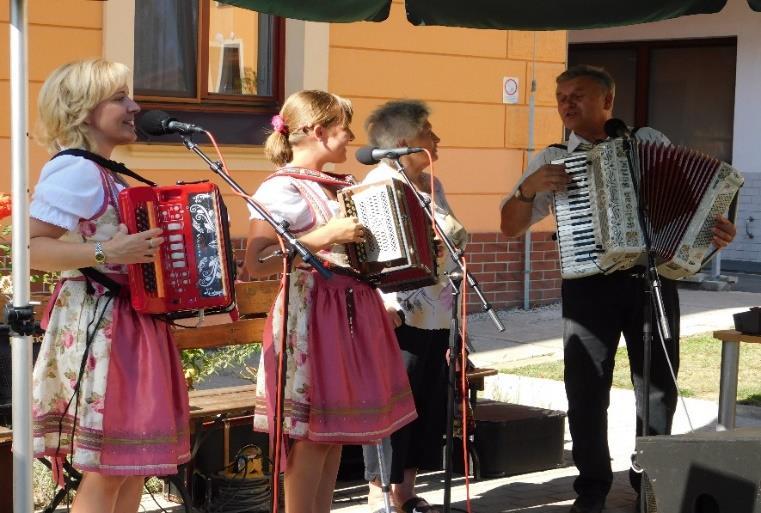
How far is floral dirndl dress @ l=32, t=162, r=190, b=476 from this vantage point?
384 cm

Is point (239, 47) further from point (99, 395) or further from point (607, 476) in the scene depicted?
point (99, 395)

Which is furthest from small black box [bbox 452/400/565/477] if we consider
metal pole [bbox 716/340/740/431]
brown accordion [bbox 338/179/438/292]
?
brown accordion [bbox 338/179/438/292]

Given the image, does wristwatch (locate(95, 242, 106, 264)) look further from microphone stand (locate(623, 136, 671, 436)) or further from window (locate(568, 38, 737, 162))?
window (locate(568, 38, 737, 162))

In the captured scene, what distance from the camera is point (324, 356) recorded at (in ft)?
14.8

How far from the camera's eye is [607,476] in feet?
18.4

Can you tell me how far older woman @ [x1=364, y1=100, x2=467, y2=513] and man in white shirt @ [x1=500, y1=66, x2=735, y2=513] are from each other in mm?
466

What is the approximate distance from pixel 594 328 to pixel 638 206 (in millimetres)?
647

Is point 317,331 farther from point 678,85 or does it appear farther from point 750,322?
point 678,85

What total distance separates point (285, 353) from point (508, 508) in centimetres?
206

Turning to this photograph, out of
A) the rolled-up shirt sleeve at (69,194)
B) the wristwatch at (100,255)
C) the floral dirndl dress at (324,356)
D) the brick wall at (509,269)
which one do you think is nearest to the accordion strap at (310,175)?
the floral dirndl dress at (324,356)

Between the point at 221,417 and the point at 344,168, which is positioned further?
the point at 344,168

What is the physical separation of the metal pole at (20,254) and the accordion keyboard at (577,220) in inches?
96.1

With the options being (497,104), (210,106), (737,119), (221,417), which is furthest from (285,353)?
(737,119)

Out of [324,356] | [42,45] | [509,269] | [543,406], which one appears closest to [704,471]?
[324,356]
